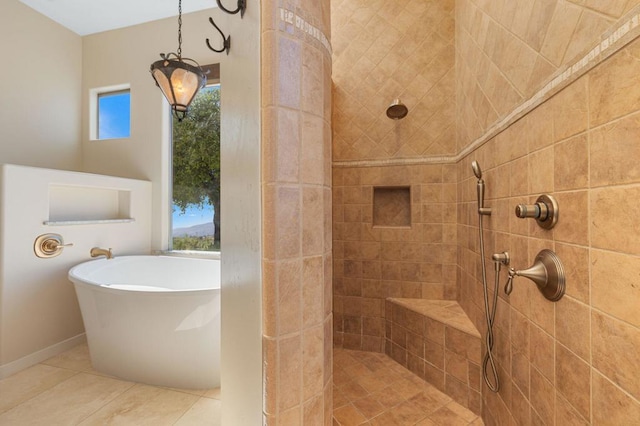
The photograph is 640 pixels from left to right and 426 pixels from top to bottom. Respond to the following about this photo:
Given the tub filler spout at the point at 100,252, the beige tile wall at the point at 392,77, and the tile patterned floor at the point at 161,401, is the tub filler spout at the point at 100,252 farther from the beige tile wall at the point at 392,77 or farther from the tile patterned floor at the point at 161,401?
the beige tile wall at the point at 392,77

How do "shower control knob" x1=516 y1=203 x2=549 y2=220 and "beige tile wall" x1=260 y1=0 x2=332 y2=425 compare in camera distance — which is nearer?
"beige tile wall" x1=260 y1=0 x2=332 y2=425

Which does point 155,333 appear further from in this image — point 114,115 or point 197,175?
point 114,115

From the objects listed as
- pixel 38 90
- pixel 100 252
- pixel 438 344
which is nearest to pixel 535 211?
pixel 438 344

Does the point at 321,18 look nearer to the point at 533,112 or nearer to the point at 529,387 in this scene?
the point at 533,112

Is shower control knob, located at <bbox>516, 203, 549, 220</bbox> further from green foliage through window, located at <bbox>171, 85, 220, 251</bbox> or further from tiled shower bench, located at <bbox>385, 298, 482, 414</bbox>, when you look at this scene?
green foliage through window, located at <bbox>171, 85, 220, 251</bbox>

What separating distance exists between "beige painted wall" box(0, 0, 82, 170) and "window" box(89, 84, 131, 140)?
161 millimetres

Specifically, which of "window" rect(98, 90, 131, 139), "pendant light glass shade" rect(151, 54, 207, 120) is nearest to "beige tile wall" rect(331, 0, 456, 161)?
"pendant light glass shade" rect(151, 54, 207, 120)

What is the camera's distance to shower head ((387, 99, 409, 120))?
7.13 feet

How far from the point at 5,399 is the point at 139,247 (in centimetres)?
147

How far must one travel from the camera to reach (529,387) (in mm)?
1052

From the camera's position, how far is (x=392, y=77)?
7.54ft

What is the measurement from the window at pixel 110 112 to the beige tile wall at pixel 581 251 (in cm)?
381

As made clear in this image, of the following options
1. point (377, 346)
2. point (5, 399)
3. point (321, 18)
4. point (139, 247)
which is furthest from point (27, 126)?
point (377, 346)

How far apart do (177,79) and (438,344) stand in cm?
261
